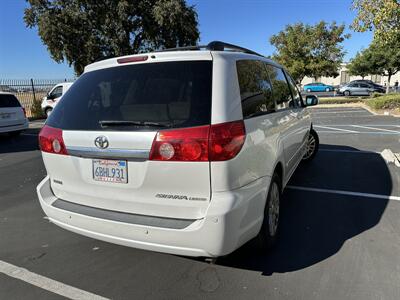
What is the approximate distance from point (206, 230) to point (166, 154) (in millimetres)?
601

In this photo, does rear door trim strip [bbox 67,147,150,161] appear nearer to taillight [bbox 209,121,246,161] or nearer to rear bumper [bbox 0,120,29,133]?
taillight [bbox 209,121,246,161]

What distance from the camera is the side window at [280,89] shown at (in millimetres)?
3846

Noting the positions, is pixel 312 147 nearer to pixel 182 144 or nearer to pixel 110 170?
pixel 182 144

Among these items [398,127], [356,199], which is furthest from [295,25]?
[356,199]

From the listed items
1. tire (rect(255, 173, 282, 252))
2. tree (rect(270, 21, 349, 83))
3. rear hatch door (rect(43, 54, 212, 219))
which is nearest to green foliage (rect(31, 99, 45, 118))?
tree (rect(270, 21, 349, 83))

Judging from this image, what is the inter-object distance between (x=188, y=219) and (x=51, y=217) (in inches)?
54.1

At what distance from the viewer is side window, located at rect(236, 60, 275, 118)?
2791 mm

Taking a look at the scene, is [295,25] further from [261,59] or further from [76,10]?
[261,59]

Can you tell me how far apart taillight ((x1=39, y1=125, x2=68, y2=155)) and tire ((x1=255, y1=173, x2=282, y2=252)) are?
1818 mm

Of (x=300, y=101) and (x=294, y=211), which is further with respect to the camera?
(x=300, y=101)

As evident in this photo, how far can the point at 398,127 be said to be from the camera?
1100 centimetres

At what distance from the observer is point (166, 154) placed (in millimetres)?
2418

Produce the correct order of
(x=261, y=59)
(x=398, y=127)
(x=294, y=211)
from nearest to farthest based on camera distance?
(x=261, y=59), (x=294, y=211), (x=398, y=127)

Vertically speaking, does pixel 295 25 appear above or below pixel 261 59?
above
